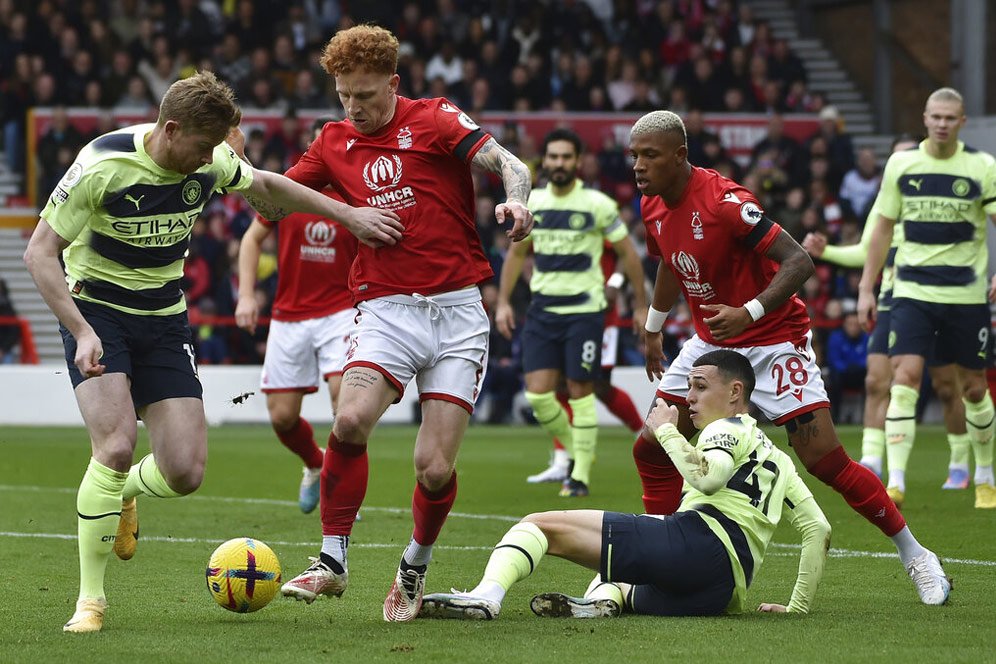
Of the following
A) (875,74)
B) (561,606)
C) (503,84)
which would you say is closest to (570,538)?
(561,606)

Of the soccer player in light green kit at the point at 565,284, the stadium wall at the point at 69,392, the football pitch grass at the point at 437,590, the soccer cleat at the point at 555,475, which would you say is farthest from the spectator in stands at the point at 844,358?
the soccer player in light green kit at the point at 565,284

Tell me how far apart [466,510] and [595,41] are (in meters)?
16.2

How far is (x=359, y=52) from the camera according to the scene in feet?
21.4

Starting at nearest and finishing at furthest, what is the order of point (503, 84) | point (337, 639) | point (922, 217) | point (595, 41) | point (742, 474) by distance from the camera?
point (337, 639), point (742, 474), point (922, 217), point (503, 84), point (595, 41)

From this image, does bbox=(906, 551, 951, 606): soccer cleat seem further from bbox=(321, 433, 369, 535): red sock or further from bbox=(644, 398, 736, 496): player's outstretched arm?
bbox=(321, 433, 369, 535): red sock

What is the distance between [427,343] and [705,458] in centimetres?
132

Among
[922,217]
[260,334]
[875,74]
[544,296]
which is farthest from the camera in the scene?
[875,74]

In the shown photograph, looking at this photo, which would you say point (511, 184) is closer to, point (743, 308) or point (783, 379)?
point (743, 308)

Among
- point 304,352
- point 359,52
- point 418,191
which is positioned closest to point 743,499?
point 418,191

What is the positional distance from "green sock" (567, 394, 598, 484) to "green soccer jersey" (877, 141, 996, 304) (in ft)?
8.62

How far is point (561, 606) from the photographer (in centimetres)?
628

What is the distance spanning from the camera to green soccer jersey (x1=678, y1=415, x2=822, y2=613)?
242 inches

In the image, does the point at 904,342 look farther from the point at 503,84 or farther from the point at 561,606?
the point at 503,84

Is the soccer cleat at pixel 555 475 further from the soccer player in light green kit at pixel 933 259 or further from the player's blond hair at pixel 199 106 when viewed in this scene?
the player's blond hair at pixel 199 106
